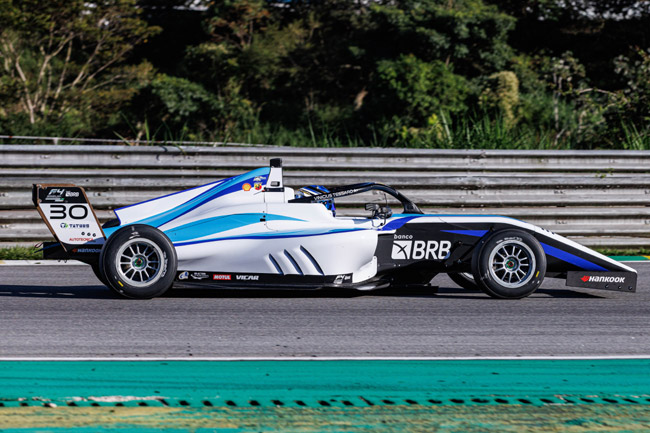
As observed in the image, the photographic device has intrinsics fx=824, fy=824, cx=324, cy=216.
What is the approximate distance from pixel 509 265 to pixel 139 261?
3.00m

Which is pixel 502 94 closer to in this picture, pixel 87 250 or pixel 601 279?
pixel 601 279

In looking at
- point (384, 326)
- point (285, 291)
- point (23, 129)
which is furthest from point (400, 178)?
point (23, 129)

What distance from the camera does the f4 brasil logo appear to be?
6762 millimetres

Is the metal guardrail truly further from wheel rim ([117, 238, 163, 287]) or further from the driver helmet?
wheel rim ([117, 238, 163, 287])

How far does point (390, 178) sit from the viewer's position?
404 inches

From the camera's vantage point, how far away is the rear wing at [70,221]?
6.51m

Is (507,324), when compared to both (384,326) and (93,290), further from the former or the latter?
(93,290)

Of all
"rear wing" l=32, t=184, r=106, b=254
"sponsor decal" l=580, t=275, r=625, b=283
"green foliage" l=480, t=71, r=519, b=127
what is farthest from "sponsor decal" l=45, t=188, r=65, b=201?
"green foliage" l=480, t=71, r=519, b=127

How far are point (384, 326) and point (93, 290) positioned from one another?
2848 mm

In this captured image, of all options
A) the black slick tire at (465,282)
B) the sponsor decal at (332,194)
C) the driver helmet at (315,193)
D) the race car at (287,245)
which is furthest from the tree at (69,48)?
the black slick tire at (465,282)

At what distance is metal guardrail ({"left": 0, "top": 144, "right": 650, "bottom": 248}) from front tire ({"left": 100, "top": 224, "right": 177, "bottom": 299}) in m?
3.49

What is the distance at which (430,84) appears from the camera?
19.7 meters

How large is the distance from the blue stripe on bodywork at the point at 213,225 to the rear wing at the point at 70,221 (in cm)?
60

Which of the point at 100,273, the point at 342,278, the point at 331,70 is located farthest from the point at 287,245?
the point at 331,70
